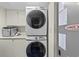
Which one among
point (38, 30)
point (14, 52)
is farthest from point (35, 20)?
point (14, 52)

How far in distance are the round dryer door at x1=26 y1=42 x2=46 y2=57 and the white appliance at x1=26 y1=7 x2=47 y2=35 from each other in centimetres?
27

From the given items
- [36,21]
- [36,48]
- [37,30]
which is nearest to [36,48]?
[36,48]

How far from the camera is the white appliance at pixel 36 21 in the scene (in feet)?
10.1

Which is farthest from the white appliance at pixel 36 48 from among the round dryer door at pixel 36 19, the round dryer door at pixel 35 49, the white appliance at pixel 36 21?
the round dryer door at pixel 36 19

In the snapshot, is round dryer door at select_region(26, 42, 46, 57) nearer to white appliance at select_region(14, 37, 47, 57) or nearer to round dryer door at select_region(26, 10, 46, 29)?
white appliance at select_region(14, 37, 47, 57)

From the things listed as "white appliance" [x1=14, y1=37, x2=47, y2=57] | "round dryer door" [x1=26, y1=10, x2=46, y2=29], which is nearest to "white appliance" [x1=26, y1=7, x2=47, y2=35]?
"round dryer door" [x1=26, y1=10, x2=46, y2=29]

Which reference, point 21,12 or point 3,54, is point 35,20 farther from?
point 21,12

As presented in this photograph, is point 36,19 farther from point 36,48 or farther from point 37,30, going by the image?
point 36,48

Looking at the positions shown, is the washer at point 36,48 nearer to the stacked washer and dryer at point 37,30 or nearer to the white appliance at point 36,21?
the stacked washer and dryer at point 37,30

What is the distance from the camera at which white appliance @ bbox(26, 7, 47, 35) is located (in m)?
3.09

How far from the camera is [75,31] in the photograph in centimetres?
96

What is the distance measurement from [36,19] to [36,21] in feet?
0.16

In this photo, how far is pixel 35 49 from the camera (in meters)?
3.19

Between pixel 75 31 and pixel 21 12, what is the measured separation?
4.32 meters
